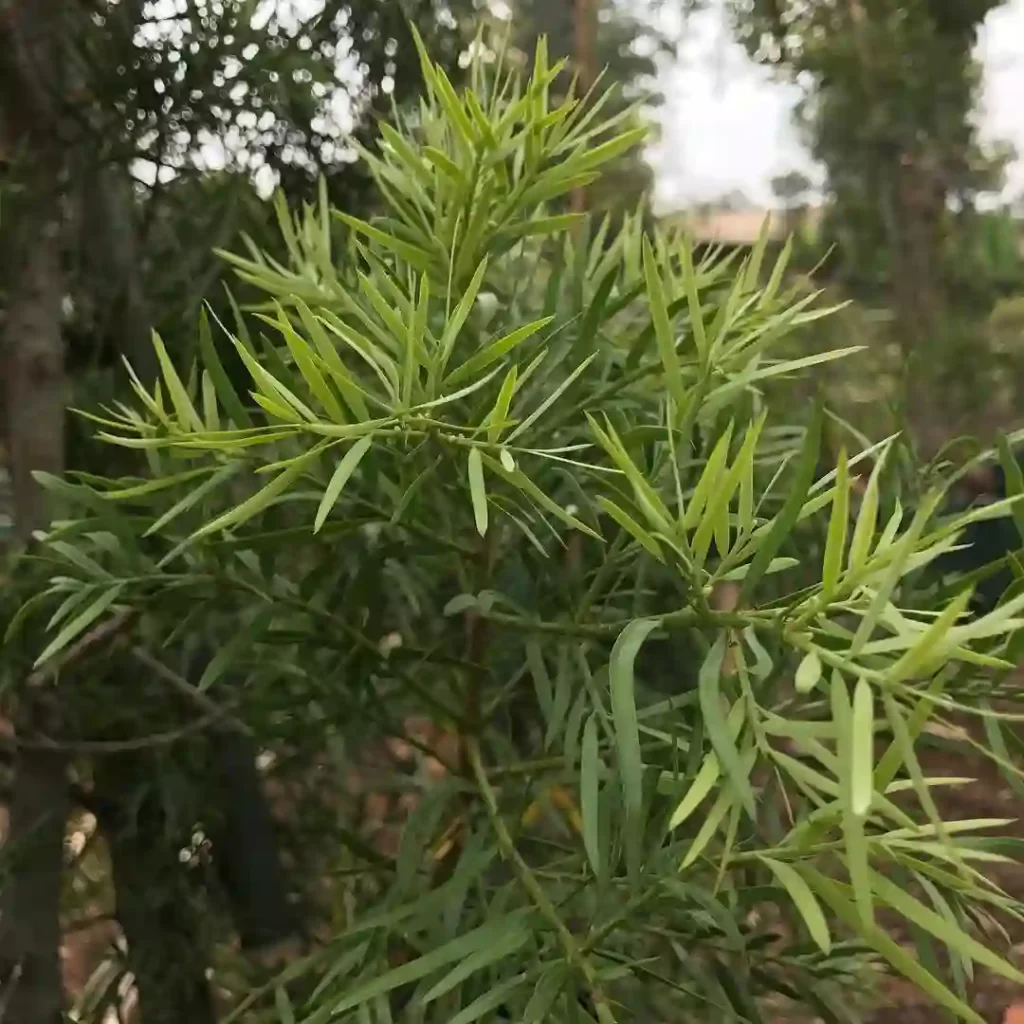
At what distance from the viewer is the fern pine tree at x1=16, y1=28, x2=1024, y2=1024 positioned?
0.27m

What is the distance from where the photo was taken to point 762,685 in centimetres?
32

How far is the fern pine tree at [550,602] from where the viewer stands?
266 millimetres

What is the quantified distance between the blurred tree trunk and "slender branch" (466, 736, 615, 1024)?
0.79ft

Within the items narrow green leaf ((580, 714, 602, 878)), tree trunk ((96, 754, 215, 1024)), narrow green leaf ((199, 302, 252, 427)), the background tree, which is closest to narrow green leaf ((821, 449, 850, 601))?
narrow green leaf ((580, 714, 602, 878))

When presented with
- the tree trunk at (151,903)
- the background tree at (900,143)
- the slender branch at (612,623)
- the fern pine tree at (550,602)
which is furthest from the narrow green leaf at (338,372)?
the background tree at (900,143)

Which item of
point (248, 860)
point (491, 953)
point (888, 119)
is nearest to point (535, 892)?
point (491, 953)

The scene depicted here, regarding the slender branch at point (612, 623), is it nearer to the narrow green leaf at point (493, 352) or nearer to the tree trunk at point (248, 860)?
the narrow green leaf at point (493, 352)

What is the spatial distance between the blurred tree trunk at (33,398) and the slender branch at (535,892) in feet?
0.79

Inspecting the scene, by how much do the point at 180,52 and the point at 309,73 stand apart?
6 centimetres

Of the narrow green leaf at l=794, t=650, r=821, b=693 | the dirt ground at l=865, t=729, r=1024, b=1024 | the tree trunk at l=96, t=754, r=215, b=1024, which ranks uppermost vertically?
the narrow green leaf at l=794, t=650, r=821, b=693

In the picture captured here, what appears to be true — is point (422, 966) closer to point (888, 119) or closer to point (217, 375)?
point (217, 375)

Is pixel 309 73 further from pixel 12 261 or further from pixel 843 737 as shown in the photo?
pixel 843 737

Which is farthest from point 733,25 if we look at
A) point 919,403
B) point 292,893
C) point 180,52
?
point 292,893

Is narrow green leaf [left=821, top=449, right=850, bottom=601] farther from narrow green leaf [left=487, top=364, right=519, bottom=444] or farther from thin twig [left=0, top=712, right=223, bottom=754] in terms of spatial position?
thin twig [left=0, top=712, right=223, bottom=754]
